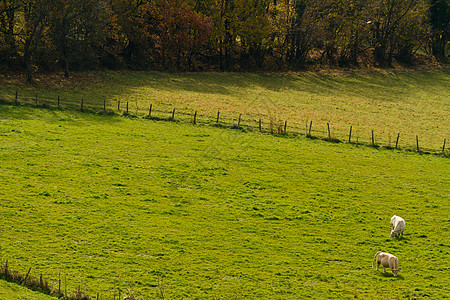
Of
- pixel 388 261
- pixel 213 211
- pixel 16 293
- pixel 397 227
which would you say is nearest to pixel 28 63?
pixel 213 211

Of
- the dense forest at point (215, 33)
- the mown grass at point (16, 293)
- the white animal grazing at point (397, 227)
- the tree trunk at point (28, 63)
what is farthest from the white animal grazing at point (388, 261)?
the tree trunk at point (28, 63)

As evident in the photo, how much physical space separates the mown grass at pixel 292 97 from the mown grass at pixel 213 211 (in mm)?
8913

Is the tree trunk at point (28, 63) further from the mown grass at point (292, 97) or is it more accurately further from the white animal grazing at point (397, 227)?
the white animal grazing at point (397, 227)

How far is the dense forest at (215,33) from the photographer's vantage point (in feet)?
228

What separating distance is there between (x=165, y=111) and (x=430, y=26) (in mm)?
71459

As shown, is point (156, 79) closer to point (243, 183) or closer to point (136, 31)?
point (136, 31)

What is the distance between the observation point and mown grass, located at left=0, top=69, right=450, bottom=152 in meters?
58.7

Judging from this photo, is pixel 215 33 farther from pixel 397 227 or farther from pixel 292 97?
pixel 397 227

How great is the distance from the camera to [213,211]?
3138 centimetres

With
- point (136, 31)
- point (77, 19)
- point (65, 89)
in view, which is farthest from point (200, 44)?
point (65, 89)

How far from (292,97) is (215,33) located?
67.9ft

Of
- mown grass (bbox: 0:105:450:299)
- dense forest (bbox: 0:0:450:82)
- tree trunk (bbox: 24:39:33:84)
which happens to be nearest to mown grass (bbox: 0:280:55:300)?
mown grass (bbox: 0:105:450:299)

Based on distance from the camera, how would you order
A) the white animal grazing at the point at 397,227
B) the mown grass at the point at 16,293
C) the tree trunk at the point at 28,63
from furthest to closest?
the tree trunk at the point at 28,63, the white animal grazing at the point at 397,227, the mown grass at the point at 16,293

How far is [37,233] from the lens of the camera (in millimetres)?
26047
